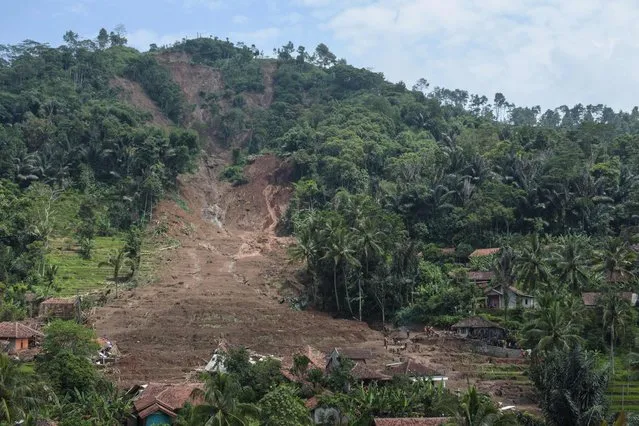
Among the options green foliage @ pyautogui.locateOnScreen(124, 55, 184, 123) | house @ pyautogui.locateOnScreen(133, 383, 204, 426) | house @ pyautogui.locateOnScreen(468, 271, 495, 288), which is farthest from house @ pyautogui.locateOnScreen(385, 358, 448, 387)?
green foliage @ pyautogui.locateOnScreen(124, 55, 184, 123)

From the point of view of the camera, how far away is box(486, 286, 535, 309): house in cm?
6250

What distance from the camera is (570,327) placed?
148 feet

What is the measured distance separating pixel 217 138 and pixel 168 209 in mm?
38167

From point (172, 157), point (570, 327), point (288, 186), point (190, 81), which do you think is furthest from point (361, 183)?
point (190, 81)

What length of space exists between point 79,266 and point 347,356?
32.4 metres

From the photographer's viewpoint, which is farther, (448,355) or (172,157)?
(172,157)

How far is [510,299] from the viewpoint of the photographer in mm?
63844

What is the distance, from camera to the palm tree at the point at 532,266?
55.9 m

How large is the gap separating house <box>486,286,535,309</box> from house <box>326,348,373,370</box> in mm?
16875

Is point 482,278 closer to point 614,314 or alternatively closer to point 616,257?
point 616,257

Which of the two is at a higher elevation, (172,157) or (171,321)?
(172,157)

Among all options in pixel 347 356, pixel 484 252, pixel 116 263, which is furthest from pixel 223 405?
pixel 484 252

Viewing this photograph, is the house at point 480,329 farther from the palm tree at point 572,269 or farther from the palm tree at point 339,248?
the palm tree at point 339,248

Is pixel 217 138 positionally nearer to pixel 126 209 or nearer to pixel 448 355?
pixel 126 209
